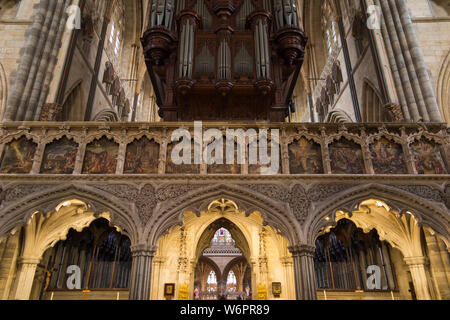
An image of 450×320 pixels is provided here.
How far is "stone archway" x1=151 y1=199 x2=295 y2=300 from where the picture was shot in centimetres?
1141

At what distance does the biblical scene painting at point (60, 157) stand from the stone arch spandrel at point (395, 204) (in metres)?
6.25

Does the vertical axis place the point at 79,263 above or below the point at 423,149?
below

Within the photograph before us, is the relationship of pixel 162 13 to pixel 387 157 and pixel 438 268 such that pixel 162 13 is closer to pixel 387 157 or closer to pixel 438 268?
pixel 387 157

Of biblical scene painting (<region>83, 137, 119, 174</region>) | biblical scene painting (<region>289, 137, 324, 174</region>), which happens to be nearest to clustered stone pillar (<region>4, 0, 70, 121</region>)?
biblical scene painting (<region>83, 137, 119, 174</region>)

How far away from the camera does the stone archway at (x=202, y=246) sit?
→ 1141 centimetres

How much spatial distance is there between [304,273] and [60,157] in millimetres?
6821

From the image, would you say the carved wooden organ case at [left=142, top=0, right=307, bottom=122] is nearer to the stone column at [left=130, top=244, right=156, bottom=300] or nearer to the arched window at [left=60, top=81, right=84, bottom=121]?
the arched window at [left=60, top=81, right=84, bottom=121]

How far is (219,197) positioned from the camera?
8.49m

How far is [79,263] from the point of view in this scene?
40.3 feet
